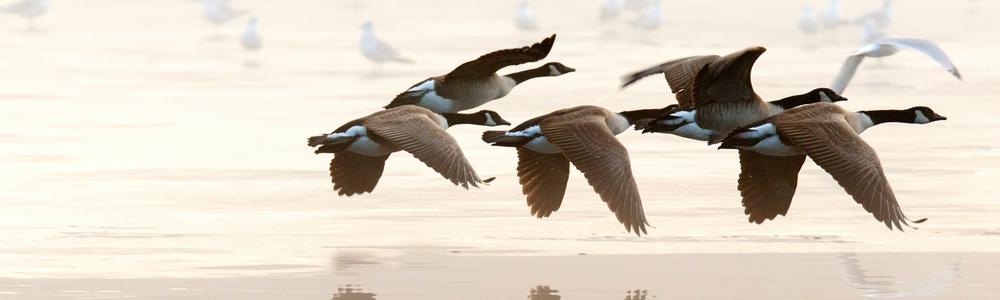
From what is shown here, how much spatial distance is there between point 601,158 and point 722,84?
107 cm

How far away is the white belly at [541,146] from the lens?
1203cm

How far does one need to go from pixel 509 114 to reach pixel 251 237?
8.65m

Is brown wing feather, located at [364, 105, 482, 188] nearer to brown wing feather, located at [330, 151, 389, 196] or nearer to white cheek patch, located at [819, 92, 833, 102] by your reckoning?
brown wing feather, located at [330, 151, 389, 196]

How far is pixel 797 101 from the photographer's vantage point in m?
12.9

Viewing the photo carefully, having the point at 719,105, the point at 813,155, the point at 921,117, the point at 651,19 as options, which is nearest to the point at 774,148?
the point at 813,155

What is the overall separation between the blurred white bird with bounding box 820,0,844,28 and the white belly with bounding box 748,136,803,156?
2548cm

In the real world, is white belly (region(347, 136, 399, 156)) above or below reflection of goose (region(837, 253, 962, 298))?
above

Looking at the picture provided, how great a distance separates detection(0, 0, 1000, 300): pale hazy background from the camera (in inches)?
480

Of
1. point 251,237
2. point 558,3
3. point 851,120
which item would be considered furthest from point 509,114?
point 558,3

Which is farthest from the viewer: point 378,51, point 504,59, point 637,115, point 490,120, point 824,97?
point 378,51

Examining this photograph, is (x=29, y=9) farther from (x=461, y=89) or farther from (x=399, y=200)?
(x=461, y=89)

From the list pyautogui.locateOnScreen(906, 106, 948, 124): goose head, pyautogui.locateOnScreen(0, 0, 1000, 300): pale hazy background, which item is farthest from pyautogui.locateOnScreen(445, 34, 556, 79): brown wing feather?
pyautogui.locateOnScreen(906, 106, 948, 124): goose head

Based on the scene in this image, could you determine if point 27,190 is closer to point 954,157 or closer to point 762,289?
point 762,289

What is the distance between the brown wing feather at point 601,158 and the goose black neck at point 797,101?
1.27 m
